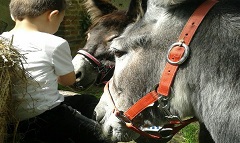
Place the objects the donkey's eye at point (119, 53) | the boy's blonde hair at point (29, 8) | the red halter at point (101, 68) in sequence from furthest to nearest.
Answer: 1. the red halter at point (101, 68)
2. the boy's blonde hair at point (29, 8)
3. the donkey's eye at point (119, 53)

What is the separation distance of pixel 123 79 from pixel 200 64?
45cm

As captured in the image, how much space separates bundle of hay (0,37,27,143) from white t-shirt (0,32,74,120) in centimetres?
10

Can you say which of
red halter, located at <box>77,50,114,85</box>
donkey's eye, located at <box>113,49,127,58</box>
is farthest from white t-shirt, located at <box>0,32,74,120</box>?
red halter, located at <box>77,50,114,85</box>

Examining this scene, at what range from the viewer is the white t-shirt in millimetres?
2566

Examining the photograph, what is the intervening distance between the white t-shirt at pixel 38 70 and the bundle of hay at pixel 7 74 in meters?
0.10

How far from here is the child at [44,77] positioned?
260 centimetres

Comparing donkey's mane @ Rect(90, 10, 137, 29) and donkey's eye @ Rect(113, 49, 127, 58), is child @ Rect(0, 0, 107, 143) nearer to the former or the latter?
donkey's eye @ Rect(113, 49, 127, 58)

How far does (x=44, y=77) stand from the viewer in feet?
8.63

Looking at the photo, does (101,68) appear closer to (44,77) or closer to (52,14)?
(52,14)

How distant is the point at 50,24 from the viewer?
2.90 m

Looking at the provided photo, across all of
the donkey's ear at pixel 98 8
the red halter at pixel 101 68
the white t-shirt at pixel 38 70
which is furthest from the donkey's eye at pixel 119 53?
the donkey's ear at pixel 98 8

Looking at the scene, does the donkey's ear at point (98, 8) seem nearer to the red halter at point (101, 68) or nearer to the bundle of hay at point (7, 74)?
the red halter at point (101, 68)

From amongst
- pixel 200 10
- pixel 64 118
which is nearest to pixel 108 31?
pixel 64 118

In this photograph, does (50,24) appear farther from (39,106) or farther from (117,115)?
(117,115)
